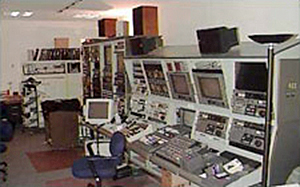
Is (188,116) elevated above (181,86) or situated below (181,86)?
below

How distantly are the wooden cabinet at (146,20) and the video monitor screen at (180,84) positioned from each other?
4.85 ft

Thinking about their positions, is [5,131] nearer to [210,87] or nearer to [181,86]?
[181,86]

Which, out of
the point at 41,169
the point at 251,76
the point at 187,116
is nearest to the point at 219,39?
the point at 251,76

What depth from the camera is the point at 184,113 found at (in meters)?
4.79

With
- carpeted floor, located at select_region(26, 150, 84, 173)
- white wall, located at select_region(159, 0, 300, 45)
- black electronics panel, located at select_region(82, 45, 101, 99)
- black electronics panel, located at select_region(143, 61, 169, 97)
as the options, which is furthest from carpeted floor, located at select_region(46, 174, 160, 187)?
black electronics panel, located at select_region(82, 45, 101, 99)

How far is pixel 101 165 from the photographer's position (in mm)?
4414

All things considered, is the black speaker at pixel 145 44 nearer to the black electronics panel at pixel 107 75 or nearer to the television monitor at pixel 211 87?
the black electronics panel at pixel 107 75

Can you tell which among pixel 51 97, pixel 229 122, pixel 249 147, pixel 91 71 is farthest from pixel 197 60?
pixel 51 97

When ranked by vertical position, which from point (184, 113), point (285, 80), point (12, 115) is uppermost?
point (285, 80)

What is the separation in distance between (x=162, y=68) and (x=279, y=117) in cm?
196

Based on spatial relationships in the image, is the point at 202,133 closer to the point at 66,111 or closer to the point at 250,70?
the point at 250,70

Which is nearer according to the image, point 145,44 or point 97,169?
point 97,169

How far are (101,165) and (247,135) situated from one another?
5.61 feet

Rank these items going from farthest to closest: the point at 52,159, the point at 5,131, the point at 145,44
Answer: the point at 52,159 < the point at 5,131 < the point at 145,44
